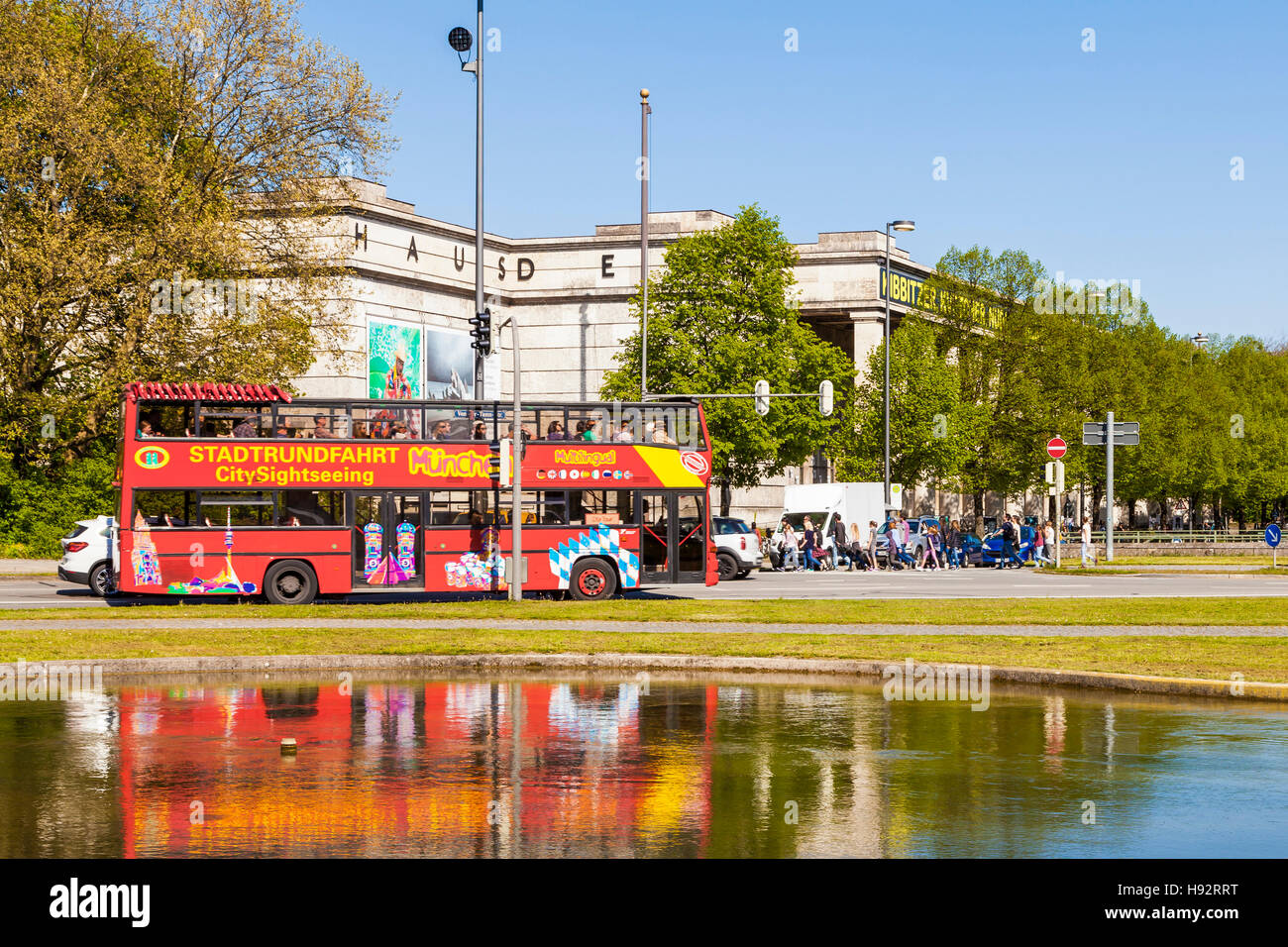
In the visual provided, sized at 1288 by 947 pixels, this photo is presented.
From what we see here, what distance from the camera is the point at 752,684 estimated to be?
1485 centimetres

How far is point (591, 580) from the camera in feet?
88.6

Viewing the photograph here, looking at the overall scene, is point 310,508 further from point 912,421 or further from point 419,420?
point 912,421

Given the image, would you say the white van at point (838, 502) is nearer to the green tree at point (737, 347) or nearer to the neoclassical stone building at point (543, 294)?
the green tree at point (737, 347)

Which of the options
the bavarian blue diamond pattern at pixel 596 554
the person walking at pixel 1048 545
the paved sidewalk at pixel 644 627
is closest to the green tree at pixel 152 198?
the bavarian blue diamond pattern at pixel 596 554

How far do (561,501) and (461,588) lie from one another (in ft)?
8.46

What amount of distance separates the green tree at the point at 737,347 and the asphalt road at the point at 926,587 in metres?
8.81

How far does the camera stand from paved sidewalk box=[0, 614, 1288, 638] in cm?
1930

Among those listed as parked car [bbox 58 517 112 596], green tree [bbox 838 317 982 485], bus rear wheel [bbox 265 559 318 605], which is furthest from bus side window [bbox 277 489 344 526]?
green tree [bbox 838 317 982 485]

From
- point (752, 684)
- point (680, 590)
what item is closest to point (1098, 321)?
point (680, 590)

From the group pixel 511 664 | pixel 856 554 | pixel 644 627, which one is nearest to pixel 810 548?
pixel 856 554

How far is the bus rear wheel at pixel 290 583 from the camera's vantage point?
25.5m
